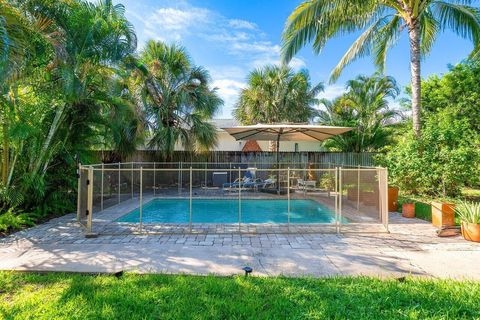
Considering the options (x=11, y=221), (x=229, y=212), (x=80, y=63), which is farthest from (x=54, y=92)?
(x=229, y=212)

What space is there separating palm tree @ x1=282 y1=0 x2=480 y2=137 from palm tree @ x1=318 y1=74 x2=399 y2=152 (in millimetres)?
4612

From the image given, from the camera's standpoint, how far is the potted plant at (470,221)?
16.7 ft

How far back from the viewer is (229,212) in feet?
28.7

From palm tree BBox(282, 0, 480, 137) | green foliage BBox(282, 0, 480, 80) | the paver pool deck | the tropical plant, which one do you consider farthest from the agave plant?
the tropical plant

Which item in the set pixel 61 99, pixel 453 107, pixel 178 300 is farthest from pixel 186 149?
pixel 453 107

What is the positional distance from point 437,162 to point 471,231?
10.1 ft

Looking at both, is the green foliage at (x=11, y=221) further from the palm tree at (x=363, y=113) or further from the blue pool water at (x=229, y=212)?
the palm tree at (x=363, y=113)

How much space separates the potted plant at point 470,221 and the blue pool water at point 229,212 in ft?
7.74

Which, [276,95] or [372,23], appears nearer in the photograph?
[372,23]

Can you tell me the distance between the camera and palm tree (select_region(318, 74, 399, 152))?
14.7 m

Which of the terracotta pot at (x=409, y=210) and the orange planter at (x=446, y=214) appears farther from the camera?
the terracotta pot at (x=409, y=210)

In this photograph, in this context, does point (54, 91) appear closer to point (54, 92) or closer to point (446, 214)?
point (54, 92)

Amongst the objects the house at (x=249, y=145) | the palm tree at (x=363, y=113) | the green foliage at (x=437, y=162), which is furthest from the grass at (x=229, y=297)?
the house at (x=249, y=145)

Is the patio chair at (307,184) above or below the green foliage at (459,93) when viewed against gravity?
below
